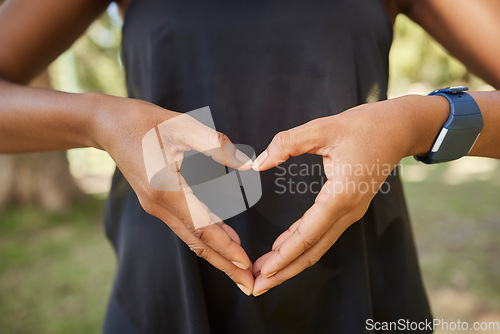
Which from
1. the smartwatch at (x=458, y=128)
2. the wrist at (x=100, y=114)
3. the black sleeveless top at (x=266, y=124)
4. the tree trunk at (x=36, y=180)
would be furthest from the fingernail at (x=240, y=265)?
the tree trunk at (x=36, y=180)

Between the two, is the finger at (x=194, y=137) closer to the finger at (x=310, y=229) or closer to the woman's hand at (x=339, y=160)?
the woman's hand at (x=339, y=160)

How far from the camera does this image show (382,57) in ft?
3.16

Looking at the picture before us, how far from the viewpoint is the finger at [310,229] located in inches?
26.9

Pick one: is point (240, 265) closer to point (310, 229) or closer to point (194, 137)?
point (310, 229)

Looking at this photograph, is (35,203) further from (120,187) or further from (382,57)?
(382,57)

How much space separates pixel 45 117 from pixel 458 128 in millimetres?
1052

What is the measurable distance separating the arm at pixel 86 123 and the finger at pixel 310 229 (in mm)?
74

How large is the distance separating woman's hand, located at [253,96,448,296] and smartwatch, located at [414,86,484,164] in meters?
0.10

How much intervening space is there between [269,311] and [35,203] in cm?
475

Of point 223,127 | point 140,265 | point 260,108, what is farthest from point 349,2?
point 140,265

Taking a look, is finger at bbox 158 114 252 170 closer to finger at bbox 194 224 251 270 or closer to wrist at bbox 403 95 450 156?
finger at bbox 194 224 251 270

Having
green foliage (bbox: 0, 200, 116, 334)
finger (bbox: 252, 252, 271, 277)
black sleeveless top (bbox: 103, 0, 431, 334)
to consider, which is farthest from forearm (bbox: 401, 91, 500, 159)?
green foliage (bbox: 0, 200, 116, 334)

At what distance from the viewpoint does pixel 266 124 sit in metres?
0.93

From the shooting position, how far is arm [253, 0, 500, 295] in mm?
693
